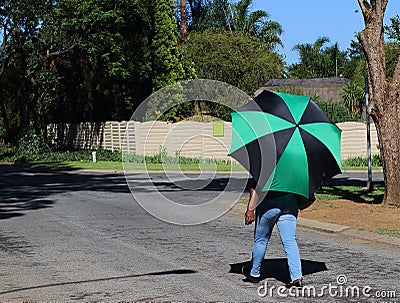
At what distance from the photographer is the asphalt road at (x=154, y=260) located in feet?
25.3

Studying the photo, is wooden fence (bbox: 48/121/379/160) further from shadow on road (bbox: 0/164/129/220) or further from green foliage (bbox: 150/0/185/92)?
shadow on road (bbox: 0/164/129/220)

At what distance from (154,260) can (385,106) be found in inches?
250

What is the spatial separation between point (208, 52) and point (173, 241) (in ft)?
120

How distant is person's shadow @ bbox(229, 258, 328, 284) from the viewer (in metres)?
8.58

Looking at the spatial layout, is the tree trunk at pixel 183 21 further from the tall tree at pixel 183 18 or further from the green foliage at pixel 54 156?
the green foliage at pixel 54 156

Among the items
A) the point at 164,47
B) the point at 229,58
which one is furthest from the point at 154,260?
the point at 229,58

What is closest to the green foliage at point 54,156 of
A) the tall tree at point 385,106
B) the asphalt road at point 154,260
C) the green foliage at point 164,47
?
the green foliage at point 164,47

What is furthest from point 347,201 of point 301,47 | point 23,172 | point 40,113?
point 301,47

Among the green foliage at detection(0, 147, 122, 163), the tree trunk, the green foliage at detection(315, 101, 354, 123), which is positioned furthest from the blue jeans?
the tree trunk

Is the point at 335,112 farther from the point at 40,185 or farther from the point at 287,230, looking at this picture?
the point at 287,230

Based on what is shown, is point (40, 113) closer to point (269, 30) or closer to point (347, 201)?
point (269, 30)

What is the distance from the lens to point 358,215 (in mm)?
13367

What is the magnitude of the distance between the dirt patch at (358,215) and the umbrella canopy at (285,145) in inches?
158

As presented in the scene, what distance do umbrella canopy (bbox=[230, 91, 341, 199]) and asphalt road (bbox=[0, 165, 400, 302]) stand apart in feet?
4.04
